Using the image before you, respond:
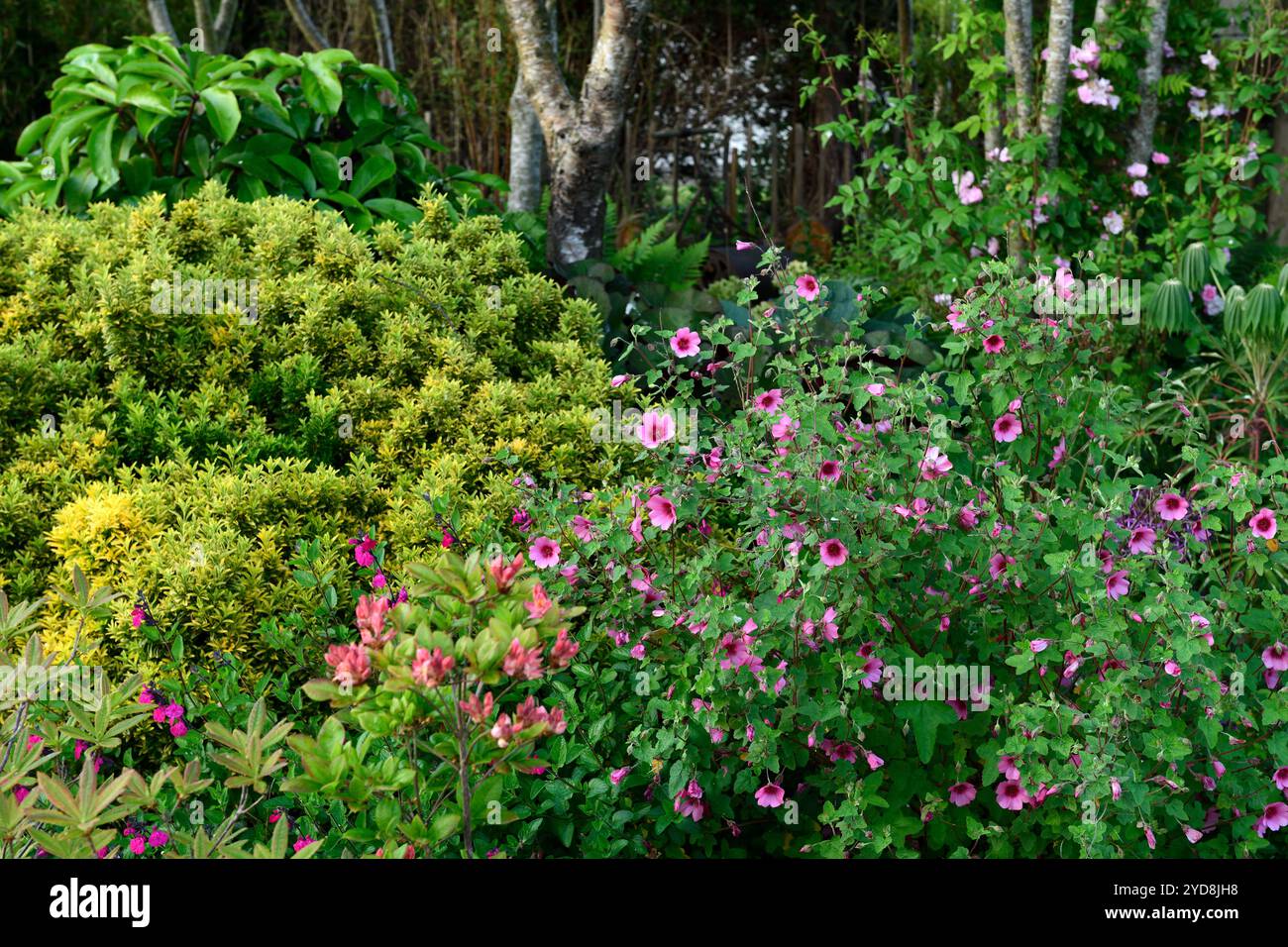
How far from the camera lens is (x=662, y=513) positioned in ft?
8.23

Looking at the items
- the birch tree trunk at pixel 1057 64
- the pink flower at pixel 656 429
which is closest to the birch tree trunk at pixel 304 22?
the birch tree trunk at pixel 1057 64

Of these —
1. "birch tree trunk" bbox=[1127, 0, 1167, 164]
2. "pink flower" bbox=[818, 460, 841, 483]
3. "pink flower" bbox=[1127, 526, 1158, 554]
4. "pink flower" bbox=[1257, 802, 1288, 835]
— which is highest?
"birch tree trunk" bbox=[1127, 0, 1167, 164]

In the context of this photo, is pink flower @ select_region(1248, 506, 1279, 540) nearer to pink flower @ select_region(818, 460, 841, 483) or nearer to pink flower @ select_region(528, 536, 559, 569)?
pink flower @ select_region(818, 460, 841, 483)

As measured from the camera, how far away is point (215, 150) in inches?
194

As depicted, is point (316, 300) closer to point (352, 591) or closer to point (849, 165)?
point (352, 591)

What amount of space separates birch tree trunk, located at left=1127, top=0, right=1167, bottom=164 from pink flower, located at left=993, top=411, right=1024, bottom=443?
3502mm

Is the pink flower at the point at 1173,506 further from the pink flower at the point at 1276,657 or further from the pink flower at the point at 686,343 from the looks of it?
the pink flower at the point at 686,343

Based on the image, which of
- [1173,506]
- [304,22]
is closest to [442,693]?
[1173,506]

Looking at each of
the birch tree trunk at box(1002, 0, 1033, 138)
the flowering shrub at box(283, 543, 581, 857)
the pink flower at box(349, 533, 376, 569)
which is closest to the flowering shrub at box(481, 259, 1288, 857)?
the pink flower at box(349, 533, 376, 569)

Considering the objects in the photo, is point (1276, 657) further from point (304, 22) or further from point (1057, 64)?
point (304, 22)

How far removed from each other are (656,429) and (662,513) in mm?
205

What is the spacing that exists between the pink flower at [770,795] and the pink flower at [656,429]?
73cm

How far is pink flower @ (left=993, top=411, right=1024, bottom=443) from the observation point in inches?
109
